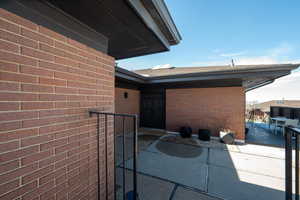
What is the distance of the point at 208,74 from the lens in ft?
15.8

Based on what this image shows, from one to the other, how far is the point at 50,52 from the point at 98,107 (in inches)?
30.0

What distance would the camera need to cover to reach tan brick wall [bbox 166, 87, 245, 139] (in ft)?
17.3

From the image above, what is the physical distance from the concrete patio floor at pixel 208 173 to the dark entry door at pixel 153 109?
2640mm

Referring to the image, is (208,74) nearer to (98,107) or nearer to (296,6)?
(296,6)

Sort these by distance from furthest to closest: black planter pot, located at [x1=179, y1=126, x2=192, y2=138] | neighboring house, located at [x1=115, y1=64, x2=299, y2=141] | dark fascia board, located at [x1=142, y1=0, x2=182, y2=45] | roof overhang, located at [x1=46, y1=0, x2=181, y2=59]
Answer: black planter pot, located at [x1=179, y1=126, x2=192, y2=138]
neighboring house, located at [x1=115, y1=64, x2=299, y2=141]
dark fascia board, located at [x1=142, y1=0, x2=182, y2=45]
roof overhang, located at [x1=46, y1=0, x2=181, y2=59]

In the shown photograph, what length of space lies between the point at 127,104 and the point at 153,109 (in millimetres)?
1617

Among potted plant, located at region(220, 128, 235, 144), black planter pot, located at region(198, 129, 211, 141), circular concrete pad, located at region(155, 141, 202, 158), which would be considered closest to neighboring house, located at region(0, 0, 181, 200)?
circular concrete pad, located at region(155, 141, 202, 158)

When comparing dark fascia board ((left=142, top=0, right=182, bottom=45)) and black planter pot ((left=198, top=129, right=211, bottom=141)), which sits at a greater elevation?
dark fascia board ((left=142, top=0, right=182, bottom=45))

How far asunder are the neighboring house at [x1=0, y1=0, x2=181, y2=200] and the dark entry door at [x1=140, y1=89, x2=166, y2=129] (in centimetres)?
494

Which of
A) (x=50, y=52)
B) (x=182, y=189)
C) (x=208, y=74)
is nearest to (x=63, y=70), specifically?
(x=50, y=52)

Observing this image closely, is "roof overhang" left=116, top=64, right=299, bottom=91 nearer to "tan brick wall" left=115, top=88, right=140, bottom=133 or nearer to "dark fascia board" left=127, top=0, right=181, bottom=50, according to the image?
"tan brick wall" left=115, top=88, right=140, bottom=133

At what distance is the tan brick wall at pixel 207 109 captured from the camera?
17.3 ft

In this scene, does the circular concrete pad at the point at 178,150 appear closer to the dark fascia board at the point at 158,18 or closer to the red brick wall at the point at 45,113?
the red brick wall at the point at 45,113

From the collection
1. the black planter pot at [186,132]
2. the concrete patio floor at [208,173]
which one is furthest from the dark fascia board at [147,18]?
the black planter pot at [186,132]
